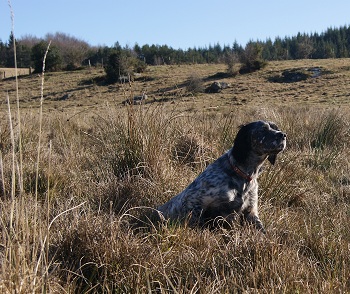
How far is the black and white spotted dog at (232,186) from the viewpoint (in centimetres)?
430

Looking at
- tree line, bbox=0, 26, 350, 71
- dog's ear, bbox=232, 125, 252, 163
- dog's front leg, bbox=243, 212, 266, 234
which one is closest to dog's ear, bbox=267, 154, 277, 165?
dog's ear, bbox=232, 125, 252, 163

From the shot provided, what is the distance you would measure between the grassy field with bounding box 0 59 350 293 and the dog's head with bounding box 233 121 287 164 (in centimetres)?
50

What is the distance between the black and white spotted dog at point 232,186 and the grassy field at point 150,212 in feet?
0.77

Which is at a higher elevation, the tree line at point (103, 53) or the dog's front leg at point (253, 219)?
the tree line at point (103, 53)

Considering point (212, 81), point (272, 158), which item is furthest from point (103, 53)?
point (272, 158)

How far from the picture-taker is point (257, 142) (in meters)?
4.57

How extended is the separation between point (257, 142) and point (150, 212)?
3.87ft

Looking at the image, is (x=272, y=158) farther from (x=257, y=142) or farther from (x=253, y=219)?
Result: (x=253, y=219)

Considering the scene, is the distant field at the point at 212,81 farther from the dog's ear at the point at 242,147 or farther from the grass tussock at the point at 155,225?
the dog's ear at the point at 242,147

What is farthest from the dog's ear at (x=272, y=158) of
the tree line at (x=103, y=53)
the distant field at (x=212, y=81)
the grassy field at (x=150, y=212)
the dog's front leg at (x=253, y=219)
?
the distant field at (x=212, y=81)

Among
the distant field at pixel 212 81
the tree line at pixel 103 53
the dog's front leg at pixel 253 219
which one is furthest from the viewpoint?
the tree line at pixel 103 53

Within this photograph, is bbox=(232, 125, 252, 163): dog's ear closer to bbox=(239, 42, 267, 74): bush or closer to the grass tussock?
the grass tussock

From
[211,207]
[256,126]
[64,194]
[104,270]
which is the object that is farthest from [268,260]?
[64,194]

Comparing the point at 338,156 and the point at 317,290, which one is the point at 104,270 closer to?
the point at 317,290
